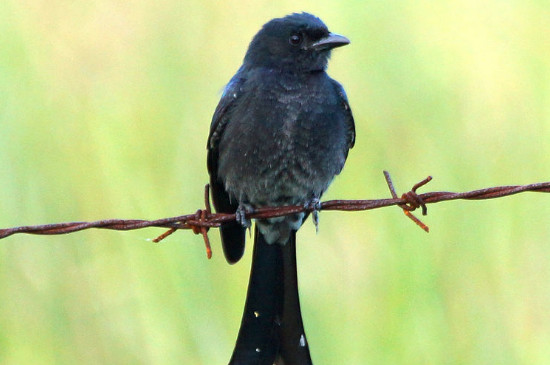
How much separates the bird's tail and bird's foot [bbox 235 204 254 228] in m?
0.22

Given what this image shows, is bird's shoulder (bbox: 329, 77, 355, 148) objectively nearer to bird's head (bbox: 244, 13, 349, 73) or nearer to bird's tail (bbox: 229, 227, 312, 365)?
bird's head (bbox: 244, 13, 349, 73)

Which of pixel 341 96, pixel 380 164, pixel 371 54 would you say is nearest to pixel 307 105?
pixel 341 96

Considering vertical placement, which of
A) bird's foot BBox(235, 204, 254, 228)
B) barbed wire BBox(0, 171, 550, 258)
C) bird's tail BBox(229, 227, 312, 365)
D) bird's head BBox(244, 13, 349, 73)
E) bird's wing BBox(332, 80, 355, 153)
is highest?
bird's head BBox(244, 13, 349, 73)

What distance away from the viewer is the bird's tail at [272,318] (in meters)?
4.49

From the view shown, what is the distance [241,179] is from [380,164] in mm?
1061

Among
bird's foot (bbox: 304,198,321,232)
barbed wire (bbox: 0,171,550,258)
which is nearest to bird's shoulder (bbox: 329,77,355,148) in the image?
bird's foot (bbox: 304,198,321,232)

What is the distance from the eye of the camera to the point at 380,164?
5449 mm

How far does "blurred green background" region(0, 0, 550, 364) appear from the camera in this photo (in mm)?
4965

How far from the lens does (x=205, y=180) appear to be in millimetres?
5352

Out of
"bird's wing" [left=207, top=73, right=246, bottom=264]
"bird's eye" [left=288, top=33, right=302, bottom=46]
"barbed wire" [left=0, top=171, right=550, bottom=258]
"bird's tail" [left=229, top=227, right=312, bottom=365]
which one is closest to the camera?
"barbed wire" [left=0, top=171, right=550, bottom=258]

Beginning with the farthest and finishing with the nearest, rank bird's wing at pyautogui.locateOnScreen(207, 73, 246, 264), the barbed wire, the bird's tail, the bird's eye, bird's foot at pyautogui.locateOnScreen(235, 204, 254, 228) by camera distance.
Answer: the bird's eye, bird's wing at pyautogui.locateOnScreen(207, 73, 246, 264), bird's foot at pyautogui.locateOnScreen(235, 204, 254, 228), the bird's tail, the barbed wire

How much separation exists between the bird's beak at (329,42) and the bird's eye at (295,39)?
0.25 ft

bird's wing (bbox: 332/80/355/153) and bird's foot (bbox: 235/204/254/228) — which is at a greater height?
bird's wing (bbox: 332/80/355/153)

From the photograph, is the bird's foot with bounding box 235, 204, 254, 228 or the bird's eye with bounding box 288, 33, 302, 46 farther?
the bird's eye with bounding box 288, 33, 302, 46
